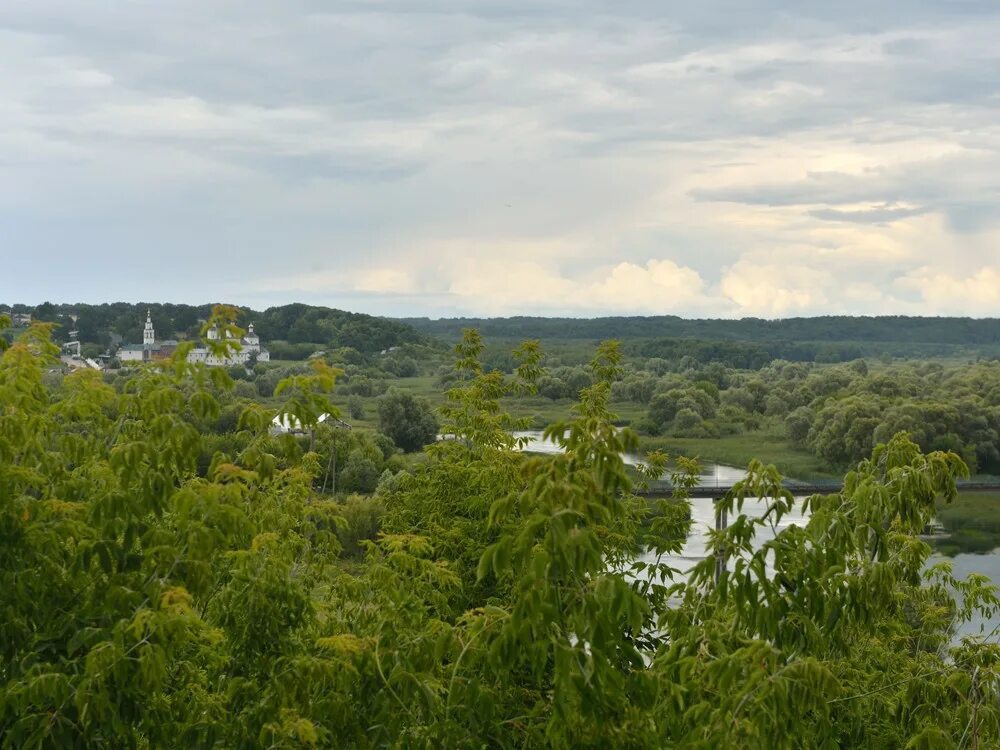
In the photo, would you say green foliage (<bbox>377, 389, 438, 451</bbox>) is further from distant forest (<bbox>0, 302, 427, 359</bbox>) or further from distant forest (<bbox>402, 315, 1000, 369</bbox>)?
distant forest (<bbox>402, 315, 1000, 369</bbox>)

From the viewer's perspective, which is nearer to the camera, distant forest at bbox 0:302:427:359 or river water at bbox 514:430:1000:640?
river water at bbox 514:430:1000:640

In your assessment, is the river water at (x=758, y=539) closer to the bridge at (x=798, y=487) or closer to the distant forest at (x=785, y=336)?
the bridge at (x=798, y=487)

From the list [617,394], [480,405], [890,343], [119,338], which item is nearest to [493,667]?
[480,405]

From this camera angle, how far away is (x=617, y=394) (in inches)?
2987

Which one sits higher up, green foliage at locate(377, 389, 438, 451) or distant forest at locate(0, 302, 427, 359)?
distant forest at locate(0, 302, 427, 359)

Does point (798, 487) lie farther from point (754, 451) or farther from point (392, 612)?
point (392, 612)

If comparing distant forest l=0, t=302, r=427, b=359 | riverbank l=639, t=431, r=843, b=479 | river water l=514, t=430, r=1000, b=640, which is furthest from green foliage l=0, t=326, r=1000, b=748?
distant forest l=0, t=302, r=427, b=359

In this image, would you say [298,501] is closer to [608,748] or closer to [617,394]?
[608,748]

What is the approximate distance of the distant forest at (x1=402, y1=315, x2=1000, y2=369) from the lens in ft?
418

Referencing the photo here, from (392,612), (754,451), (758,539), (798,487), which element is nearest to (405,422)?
(798,487)

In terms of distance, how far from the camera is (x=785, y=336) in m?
168

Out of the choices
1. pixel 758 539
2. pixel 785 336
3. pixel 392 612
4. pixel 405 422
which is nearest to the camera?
pixel 392 612

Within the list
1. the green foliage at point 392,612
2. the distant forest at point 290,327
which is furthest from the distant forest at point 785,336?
the green foliage at point 392,612

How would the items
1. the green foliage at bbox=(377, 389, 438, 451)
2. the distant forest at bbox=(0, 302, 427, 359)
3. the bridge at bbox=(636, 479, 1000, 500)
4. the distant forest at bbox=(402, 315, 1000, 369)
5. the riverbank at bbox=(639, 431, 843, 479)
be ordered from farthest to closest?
the distant forest at bbox=(402, 315, 1000, 369)
the distant forest at bbox=(0, 302, 427, 359)
the riverbank at bbox=(639, 431, 843, 479)
the green foliage at bbox=(377, 389, 438, 451)
the bridge at bbox=(636, 479, 1000, 500)
